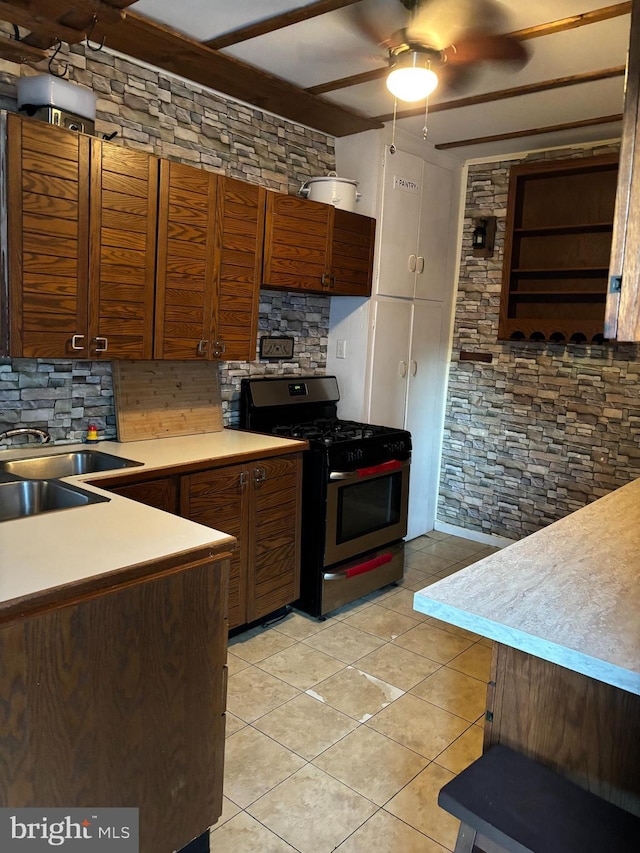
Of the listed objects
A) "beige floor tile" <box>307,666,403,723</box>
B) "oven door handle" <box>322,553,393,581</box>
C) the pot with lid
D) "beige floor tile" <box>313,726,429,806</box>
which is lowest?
"beige floor tile" <box>313,726,429,806</box>

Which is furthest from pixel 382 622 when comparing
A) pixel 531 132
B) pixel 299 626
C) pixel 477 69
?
pixel 531 132

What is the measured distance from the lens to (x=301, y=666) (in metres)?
2.69

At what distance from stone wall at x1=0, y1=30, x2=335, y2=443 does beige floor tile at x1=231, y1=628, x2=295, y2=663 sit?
1094 millimetres

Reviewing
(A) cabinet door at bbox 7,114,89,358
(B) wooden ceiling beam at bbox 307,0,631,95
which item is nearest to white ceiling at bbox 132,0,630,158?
(B) wooden ceiling beam at bbox 307,0,631,95

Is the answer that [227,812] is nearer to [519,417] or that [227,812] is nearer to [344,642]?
[344,642]

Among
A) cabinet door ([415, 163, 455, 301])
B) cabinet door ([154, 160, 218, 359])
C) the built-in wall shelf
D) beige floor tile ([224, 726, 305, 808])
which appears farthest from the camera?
cabinet door ([415, 163, 455, 301])

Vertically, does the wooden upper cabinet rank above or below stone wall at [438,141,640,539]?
above

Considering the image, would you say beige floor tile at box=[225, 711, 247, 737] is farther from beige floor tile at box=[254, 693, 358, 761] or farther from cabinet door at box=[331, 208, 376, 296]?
cabinet door at box=[331, 208, 376, 296]

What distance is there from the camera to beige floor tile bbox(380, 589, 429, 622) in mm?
3249

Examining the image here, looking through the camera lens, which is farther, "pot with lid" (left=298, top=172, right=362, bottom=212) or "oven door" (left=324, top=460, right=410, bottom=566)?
→ "pot with lid" (left=298, top=172, right=362, bottom=212)

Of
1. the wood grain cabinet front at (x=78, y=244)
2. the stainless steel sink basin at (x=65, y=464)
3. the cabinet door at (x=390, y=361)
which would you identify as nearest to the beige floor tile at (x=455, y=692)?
the stainless steel sink basin at (x=65, y=464)

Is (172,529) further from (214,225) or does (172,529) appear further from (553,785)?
(214,225)

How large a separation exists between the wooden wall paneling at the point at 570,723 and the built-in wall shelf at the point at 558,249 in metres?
2.82

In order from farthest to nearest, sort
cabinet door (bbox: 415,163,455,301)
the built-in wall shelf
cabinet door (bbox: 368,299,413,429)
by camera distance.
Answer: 1. cabinet door (bbox: 415,163,455,301)
2. cabinet door (bbox: 368,299,413,429)
3. the built-in wall shelf
